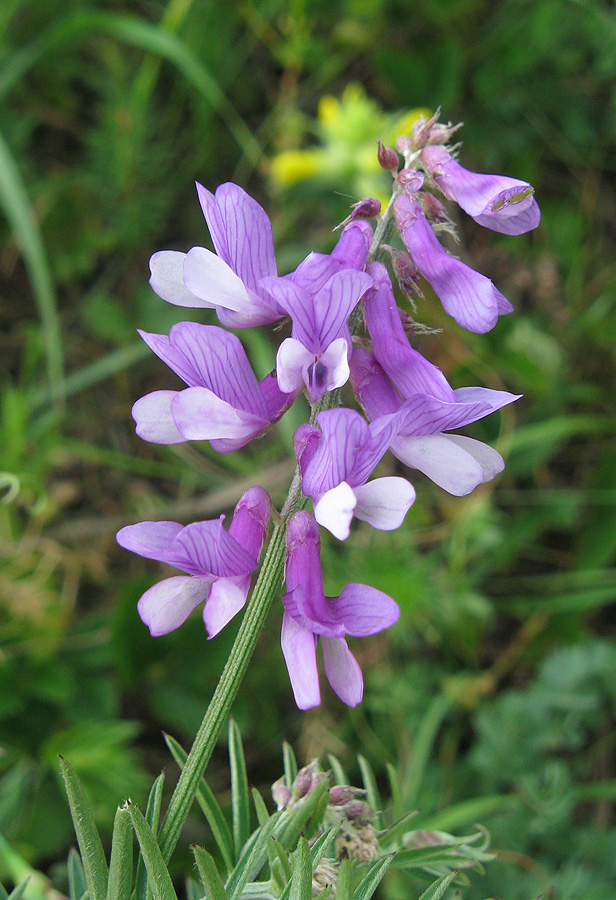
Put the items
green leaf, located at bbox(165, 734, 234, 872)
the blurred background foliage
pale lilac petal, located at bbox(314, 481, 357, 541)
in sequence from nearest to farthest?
1. pale lilac petal, located at bbox(314, 481, 357, 541)
2. green leaf, located at bbox(165, 734, 234, 872)
3. the blurred background foliage

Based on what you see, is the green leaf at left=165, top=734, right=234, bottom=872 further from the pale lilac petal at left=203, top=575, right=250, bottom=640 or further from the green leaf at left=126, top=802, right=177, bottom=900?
the pale lilac petal at left=203, top=575, right=250, bottom=640

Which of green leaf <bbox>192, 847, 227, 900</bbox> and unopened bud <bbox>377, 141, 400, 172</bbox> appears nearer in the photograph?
green leaf <bbox>192, 847, 227, 900</bbox>

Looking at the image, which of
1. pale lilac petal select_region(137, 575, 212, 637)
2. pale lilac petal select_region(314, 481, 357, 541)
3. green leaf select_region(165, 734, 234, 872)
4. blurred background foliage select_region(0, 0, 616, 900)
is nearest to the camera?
pale lilac petal select_region(314, 481, 357, 541)

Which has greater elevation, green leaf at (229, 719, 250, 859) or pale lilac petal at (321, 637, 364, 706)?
pale lilac petal at (321, 637, 364, 706)

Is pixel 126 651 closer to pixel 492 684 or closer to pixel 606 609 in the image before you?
pixel 492 684

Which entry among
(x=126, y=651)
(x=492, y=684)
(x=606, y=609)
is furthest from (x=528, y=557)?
(x=126, y=651)

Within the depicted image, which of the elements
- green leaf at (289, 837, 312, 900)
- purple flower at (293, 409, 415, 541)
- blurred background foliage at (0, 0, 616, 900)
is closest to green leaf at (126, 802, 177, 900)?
green leaf at (289, 837, 312, 900)

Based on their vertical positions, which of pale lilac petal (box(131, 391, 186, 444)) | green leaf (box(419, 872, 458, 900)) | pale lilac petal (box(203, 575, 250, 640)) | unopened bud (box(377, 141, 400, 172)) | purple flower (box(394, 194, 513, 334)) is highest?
unopened bud (box(377, 141, 400, 172))
